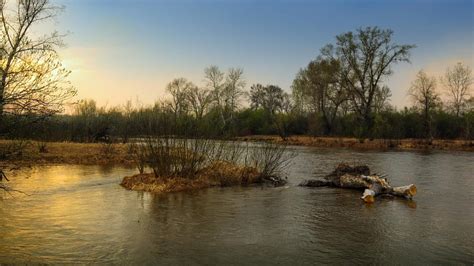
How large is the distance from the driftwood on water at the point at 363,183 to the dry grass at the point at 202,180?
8.41 feet

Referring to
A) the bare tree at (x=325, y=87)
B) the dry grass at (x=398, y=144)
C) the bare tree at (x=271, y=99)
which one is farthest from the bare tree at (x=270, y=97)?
the dry grass at (x=398, y=144)

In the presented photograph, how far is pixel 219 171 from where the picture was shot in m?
18.6

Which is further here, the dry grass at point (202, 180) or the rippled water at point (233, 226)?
the dry grass at point (202, 180)

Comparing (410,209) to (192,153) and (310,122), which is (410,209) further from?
(310,122)

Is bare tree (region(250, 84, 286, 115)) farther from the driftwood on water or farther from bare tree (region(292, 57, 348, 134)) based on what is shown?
the driftwood on water

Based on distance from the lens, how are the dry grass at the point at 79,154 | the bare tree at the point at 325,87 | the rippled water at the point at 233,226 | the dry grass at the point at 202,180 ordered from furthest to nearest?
1. the bare tree at the point at 325,87
2. the dry grass at the point at 79,154
3. the dry grass at the point at 202,180
4. the rippled water at the point at 233,226

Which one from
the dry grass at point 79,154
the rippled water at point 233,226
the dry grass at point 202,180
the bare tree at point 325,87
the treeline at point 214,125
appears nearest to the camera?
the rippled water at point 233,226

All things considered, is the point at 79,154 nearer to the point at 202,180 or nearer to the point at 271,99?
the point at 202,180

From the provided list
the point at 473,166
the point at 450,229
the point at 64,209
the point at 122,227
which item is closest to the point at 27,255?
the point at 122,227

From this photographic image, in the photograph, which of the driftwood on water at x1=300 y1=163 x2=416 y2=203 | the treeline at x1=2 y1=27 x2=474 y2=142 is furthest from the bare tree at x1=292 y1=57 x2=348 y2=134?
the driftwood on water at x1=300 y1=163 x2=416 y2=203

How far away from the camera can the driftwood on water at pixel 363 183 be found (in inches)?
594

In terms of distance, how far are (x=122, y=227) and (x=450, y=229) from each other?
319 inches

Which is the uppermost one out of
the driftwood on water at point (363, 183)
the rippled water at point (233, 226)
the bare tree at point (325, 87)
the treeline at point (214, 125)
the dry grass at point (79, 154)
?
the bare tree at point (325, 87)

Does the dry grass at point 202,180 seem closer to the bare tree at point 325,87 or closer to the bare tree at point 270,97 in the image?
the bare tree at point 325,87
